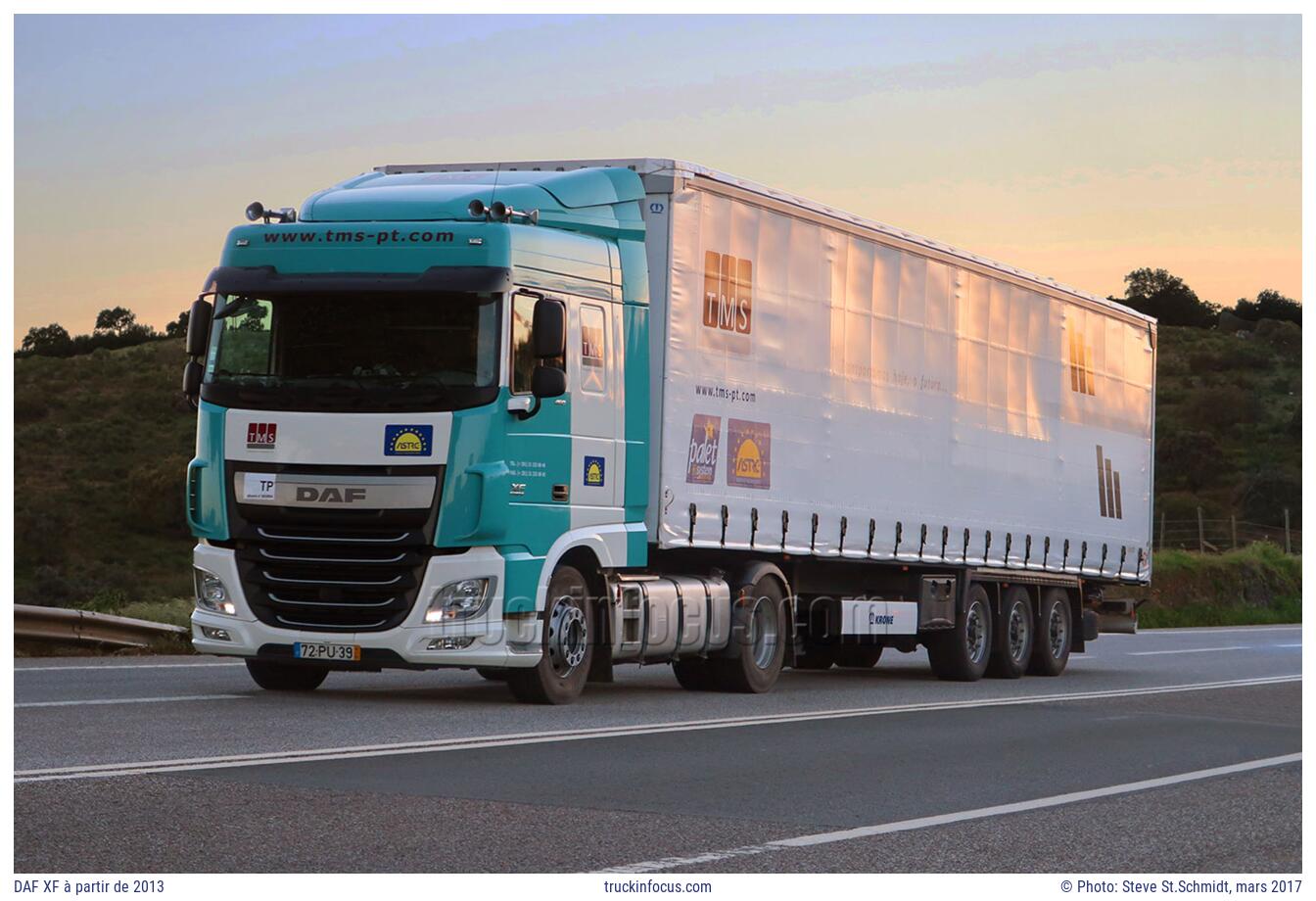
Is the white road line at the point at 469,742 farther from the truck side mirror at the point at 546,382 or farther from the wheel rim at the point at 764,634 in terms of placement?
the truck side mirror at the point at 546,382

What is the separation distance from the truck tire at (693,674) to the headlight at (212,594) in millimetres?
4232

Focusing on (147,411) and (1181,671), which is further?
(147,411)

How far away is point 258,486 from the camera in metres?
15.2

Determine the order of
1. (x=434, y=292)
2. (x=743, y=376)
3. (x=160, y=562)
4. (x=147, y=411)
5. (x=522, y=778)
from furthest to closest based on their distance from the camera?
(x=147, y=411), (x=160, y=562), (x=743, y=376), (x=434, y=292), (x=522, y=778)

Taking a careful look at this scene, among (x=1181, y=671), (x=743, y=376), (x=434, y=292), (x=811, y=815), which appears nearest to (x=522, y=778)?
(x=811, y=815)

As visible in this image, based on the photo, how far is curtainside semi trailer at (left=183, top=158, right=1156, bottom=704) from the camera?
15.0m

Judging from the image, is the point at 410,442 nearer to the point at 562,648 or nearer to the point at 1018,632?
the point at 562,648

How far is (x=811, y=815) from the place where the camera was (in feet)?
32.4

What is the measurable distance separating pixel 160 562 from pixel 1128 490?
28701mm

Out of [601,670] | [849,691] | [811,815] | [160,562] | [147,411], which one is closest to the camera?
[811,815]

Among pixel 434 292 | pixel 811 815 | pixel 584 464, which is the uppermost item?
pixel 434 292

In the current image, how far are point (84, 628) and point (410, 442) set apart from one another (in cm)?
698

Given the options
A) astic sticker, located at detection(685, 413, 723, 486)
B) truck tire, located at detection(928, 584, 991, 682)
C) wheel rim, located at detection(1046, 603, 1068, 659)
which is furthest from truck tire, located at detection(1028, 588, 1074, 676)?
astic sticker, located at detection(685, 413, 723, 486)

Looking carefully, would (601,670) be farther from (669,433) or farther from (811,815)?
(811,815)
